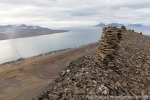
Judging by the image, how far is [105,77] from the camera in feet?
53.6

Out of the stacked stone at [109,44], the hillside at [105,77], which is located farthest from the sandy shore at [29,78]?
the hillside at [105,77]

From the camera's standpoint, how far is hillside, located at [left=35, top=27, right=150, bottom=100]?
14.9 metres

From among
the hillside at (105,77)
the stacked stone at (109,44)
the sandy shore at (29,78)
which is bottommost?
the sandy shore at (29,78)

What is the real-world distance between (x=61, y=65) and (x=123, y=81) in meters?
50.1

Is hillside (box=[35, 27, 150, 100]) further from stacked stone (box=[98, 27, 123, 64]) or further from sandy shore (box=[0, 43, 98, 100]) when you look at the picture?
sandy shore (box=[0, 43, 98, 100])

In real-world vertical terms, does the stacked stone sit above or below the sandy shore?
above

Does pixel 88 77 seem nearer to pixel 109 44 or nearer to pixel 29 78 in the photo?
pixel 109 44

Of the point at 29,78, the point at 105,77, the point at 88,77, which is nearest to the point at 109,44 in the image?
the point at 105,77

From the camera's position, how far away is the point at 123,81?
16969 mm

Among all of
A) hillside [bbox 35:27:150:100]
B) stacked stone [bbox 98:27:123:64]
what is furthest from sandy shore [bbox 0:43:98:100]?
hillside [bbox 35:27:150:100]

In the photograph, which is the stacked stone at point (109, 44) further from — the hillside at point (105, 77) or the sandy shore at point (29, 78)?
the sandy shore at point (29, 78)

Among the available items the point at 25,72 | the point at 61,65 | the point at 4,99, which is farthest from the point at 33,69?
the point at 4,99

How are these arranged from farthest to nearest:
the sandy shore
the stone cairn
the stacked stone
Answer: the sandy shore < the stacked stone < the stone cairn

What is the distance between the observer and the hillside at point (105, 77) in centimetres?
1485
